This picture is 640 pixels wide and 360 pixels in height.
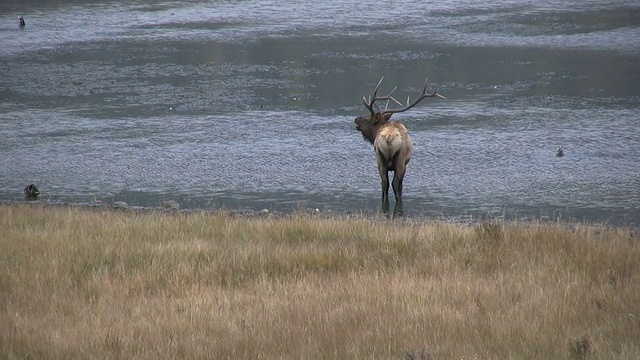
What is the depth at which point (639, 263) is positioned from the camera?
8133 millimetres

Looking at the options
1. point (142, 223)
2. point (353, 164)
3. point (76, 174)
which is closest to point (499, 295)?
point (142, 223)

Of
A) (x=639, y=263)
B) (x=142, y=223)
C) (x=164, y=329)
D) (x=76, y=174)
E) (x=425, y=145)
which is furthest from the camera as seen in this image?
(x=425, y=145)

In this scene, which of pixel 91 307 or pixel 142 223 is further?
pixel 142 223

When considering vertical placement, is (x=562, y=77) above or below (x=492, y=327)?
below

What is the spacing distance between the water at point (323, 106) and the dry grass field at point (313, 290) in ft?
10.2

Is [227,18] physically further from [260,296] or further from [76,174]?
[260,296]

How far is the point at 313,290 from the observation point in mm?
7715

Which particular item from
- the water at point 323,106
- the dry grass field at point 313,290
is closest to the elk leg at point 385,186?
the water at point 323,106

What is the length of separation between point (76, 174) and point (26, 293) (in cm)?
763

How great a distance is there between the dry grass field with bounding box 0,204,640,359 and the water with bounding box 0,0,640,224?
3104 millimetres

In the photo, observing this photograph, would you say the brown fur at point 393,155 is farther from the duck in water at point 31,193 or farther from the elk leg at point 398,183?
the duck in water at point 31,193

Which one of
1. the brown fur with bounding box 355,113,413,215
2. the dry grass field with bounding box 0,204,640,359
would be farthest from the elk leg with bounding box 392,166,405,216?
the dry grass field with bounding box 0,204,640,359

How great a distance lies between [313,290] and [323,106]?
11.9m

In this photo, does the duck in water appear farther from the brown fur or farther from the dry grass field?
the brown fur
